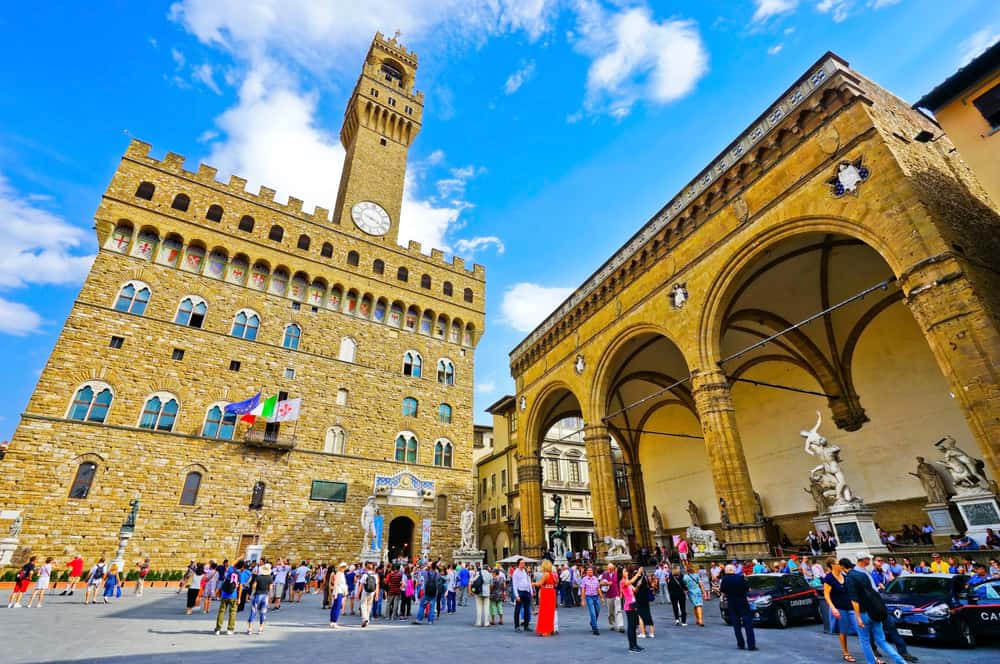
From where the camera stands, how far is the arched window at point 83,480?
18.0 m

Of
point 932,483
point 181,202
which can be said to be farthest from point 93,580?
point 932,483

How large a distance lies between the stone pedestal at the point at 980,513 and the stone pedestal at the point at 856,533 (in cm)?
155

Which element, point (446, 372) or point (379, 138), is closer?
point (446, 372)

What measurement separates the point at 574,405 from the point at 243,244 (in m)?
19.6

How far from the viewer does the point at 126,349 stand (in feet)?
68.0

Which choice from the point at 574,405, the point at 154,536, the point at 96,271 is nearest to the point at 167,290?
the point at 96,271

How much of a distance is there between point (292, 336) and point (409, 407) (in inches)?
301

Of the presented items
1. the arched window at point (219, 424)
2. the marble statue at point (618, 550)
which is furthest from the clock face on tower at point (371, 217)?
the marble statue at point (618, 550)

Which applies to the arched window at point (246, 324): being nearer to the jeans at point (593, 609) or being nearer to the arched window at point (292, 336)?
the arched window at point (292, 336)

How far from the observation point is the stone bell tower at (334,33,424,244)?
102 feet

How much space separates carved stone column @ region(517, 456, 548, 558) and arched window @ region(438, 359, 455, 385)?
867cm

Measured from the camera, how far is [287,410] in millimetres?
21469

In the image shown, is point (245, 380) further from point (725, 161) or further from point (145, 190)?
point (725, 161)

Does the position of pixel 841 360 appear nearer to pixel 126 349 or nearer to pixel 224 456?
pixel 224 456
